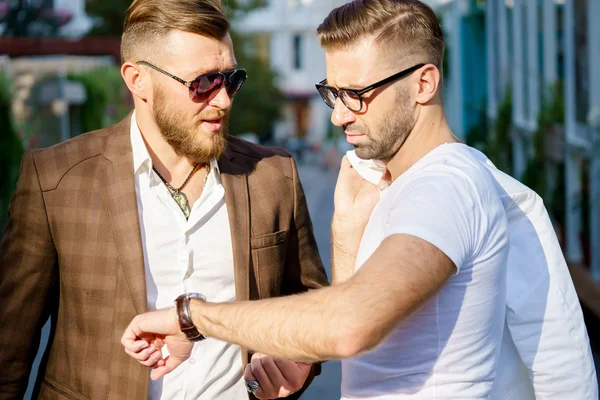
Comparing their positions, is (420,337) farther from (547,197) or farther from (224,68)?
(547,197)

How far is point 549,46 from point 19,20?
41.0 feet

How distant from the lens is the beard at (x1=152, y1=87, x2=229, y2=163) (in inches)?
131

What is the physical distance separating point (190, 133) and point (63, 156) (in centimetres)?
44

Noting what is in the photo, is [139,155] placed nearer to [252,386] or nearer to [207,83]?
[207,83]

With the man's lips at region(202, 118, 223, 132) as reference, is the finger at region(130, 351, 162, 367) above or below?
below

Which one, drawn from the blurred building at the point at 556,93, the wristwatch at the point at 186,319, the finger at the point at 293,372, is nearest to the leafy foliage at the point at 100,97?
the blurred building at the point at 556,93

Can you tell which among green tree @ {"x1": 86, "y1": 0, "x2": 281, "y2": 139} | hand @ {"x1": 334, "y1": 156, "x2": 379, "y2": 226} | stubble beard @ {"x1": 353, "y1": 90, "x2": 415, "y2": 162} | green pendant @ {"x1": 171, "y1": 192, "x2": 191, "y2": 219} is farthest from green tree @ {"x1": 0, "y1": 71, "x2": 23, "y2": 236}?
green tree @ {"x1": 86, "y1": 0, "x2": 281, "y2": 139}

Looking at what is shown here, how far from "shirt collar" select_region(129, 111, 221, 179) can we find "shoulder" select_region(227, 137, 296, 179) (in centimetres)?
14

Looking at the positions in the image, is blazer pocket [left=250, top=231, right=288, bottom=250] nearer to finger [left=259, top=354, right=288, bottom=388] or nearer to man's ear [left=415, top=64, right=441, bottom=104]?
finger [left=259, top=354, right=288, bottom=388]

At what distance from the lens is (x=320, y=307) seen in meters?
2.01

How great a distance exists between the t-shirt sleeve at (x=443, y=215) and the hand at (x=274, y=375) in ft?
3.58

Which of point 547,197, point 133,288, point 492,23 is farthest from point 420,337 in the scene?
point 492,23

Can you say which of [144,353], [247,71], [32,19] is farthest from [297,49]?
[144,353]

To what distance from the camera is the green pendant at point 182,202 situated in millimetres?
3311
